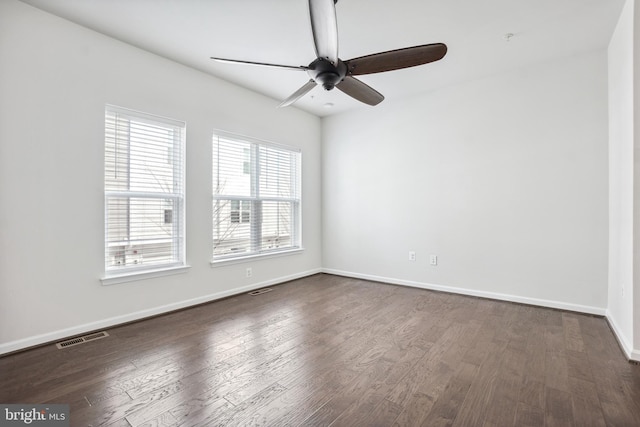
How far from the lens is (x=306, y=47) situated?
311 cm

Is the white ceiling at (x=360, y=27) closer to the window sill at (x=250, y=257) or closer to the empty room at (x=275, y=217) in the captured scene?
the empty room at (x=275, y=217)

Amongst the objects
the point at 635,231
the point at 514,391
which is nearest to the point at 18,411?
the point at 514,391

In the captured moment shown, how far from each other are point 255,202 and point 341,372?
2.85 m

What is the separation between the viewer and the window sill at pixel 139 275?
2.94 meters

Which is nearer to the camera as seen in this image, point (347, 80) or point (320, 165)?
point (347, 80)

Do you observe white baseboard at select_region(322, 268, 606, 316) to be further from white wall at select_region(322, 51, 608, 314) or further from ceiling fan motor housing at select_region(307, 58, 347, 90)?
ceiling fan motor housing at select_region(307, 58, 347, 90)

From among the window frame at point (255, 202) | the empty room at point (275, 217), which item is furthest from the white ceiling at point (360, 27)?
the window frame at point (255, 202)

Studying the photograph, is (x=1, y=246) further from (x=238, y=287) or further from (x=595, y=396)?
(x=595, y=396)

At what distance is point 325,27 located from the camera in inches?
70.9

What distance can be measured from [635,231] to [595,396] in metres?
1.25

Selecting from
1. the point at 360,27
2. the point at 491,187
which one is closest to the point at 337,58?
the point at 360,27

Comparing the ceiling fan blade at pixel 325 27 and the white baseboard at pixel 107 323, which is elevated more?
the ceiling fan blade at pixel 325 27

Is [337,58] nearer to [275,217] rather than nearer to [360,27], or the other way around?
[360,27]

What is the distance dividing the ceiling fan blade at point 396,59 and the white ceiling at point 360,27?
610 mm
